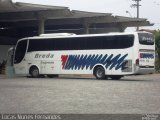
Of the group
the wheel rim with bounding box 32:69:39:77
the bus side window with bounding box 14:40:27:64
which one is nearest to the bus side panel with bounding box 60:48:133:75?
the wheel rim with bounding box 32:69:39:77

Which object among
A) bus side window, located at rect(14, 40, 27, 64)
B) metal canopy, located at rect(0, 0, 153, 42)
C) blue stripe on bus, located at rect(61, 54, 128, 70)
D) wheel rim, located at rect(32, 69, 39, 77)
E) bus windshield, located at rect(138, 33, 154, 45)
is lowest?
wheel rim, located at rect(32, 69, 39, 77)

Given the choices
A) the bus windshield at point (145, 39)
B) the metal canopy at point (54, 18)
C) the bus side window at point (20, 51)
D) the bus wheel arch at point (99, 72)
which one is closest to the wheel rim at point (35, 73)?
the bus side window at point (20, 51)

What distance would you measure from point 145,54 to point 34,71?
336 inches

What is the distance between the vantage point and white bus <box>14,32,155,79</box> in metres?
29.8

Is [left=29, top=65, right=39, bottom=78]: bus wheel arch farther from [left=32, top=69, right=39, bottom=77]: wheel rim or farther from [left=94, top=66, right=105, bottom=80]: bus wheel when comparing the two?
[left=94, top=66, right=105, bottom=80]: bus wheel

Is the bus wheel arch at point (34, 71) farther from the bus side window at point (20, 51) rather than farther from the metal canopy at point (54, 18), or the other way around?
the metal canopy at point (54, 18)

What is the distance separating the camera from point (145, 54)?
30.0 m

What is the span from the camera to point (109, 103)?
13.9m

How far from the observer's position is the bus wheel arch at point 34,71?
34281 millimetres

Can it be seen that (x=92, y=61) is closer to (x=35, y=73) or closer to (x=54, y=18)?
(x=35, y=73)

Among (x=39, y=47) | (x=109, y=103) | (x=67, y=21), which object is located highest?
(x=67, y=21)

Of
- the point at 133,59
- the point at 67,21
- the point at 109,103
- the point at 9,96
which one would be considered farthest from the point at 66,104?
the point at 67,21

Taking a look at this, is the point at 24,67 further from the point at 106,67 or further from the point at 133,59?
the point at 133,59

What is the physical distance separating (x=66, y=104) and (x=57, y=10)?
2808 centimetres
